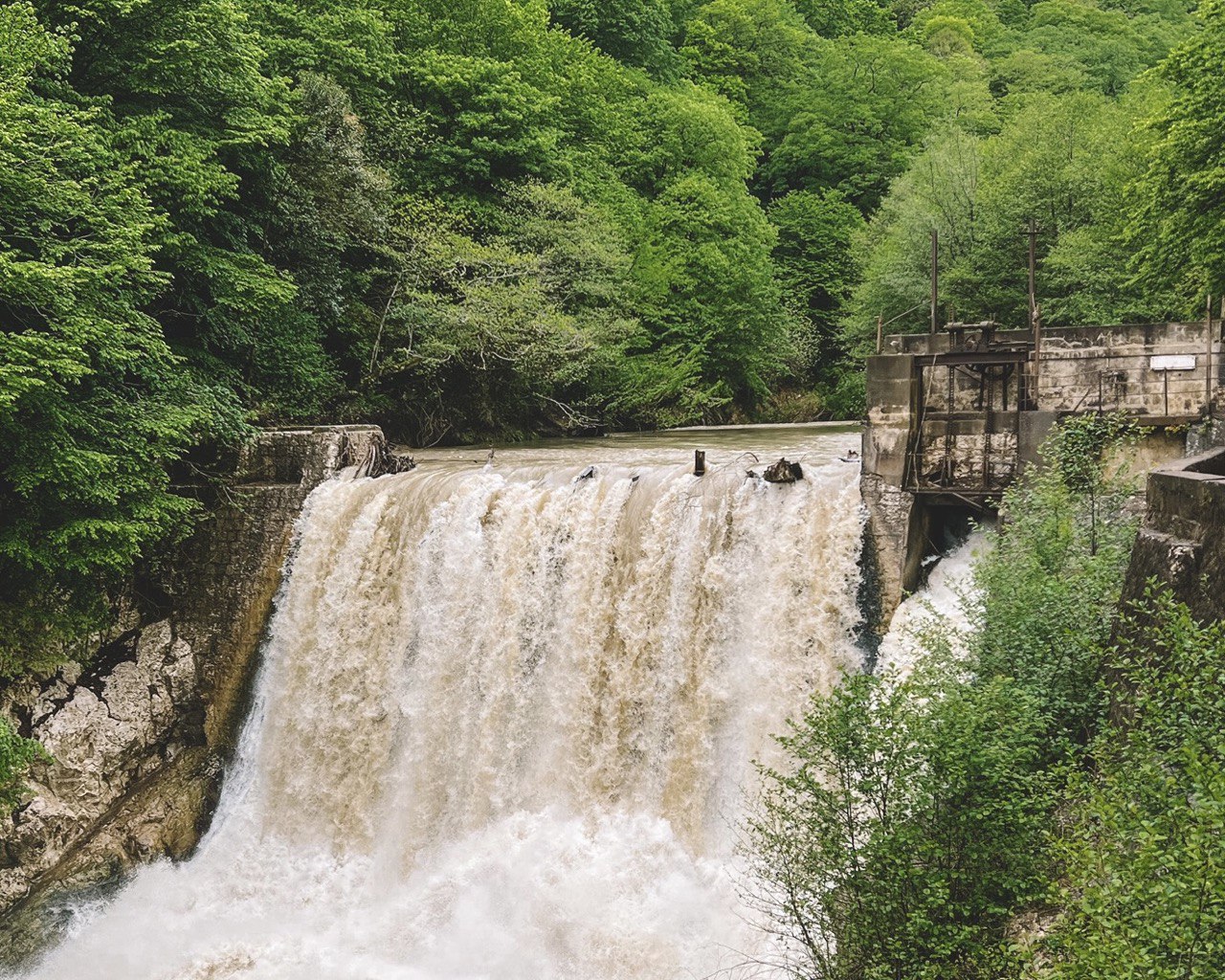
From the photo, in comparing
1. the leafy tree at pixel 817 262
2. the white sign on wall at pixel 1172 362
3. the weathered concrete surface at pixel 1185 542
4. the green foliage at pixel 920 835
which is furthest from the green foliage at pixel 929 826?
the leafy tree at pixel 817 262

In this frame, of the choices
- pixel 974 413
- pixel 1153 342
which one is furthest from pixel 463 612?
pixel 1153 342

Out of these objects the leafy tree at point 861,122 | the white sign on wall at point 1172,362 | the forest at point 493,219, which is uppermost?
the leafy tree at point 861,122

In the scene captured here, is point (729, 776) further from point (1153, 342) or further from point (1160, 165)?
Answer: point (1160, 165)

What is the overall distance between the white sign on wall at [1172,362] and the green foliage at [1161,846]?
758cm

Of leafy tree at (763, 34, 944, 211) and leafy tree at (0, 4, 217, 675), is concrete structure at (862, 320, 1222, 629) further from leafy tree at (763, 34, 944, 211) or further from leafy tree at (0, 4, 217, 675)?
leafy tree at (763, 34, 944, 211)

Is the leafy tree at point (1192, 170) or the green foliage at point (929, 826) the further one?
the leafy tree at point (1192, 170)

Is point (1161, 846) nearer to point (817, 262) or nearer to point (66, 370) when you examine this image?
point (66, 370)

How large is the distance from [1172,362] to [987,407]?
7.42 ft

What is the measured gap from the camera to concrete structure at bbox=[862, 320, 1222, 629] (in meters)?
12.6

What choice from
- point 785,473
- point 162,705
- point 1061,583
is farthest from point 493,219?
point 1061,583

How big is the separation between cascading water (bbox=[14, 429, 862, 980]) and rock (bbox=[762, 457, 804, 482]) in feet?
0.58

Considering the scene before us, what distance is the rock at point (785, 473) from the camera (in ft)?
43.4

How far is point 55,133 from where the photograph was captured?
13125 millimetres

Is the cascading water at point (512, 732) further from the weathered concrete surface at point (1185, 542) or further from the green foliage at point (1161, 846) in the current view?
the green foliage at point (1161, 846)
